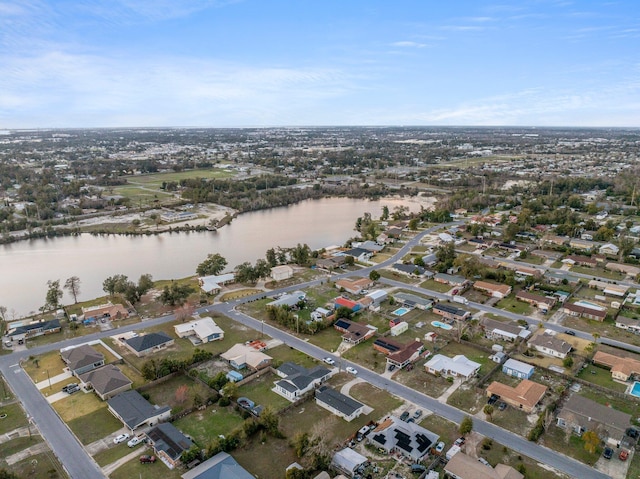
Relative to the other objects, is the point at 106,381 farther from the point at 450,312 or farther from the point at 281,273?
the point at 450,312

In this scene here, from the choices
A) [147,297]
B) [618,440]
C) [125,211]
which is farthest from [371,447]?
[125,211]

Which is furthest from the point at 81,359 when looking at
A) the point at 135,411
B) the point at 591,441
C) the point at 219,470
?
the point at 591,441

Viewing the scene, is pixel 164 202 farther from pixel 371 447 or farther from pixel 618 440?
pixel 618 440

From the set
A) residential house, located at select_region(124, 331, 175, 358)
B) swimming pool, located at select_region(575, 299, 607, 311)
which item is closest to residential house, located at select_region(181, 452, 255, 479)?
residential house, located at select_region(124, 331, 175, 358)

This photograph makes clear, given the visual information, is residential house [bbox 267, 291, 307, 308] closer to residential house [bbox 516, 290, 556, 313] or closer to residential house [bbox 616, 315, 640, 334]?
residential house [bbox 516, 290, 556, 313]

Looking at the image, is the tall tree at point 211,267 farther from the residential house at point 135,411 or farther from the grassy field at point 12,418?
the grassy field at point 12,418

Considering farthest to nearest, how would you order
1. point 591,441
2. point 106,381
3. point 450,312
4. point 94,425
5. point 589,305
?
point 589,305
point 450,312
point 106,381
point 94,425
point 591,441
